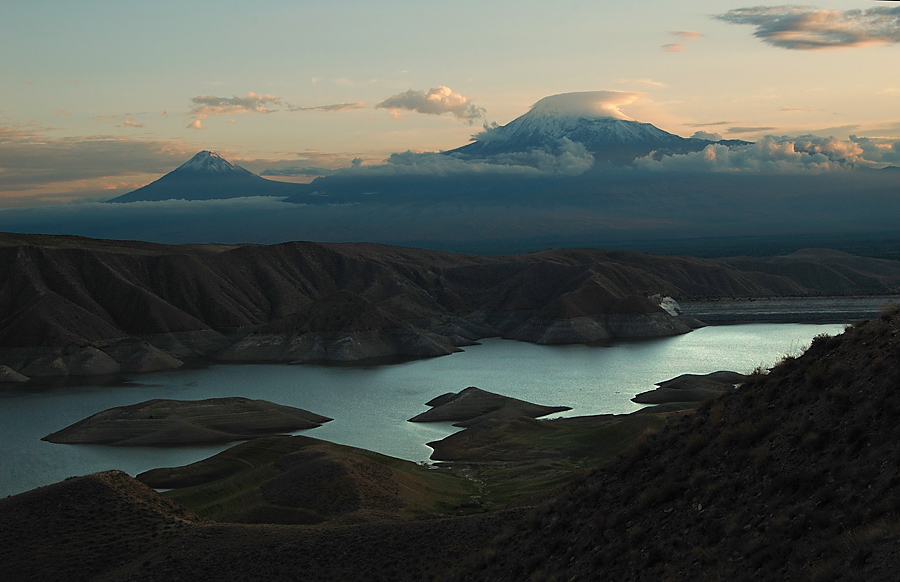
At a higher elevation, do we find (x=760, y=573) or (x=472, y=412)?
(x=760, y=573)

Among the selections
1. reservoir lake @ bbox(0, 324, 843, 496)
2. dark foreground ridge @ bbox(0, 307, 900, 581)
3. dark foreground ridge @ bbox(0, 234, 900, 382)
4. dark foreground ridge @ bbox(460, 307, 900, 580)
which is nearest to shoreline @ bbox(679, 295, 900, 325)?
dark foreground ridge @ bbox(0, 234, 900, 382)

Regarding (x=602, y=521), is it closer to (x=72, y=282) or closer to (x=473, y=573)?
(x=473, y=573)

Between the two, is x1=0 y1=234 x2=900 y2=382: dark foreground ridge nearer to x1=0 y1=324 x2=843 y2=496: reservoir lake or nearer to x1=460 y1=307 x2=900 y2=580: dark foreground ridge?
x1=0 y1=324 x2=843 y2=496: reservoir lake

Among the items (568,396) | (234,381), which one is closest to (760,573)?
(568,396)

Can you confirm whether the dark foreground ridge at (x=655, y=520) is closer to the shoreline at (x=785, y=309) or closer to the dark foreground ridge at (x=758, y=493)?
the dark foreground ridge at (x=758, y=493)

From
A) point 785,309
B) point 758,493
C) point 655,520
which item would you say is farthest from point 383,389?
point 785,309

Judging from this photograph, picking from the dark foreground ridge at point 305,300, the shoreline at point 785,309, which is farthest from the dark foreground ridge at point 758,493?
the shoreline at point 785,309
